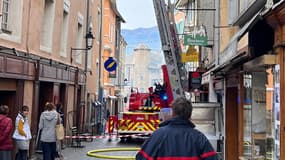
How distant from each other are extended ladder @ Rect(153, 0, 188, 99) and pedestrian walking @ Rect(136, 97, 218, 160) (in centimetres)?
960

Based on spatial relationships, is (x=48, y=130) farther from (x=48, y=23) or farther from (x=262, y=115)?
(x=48, y=23)

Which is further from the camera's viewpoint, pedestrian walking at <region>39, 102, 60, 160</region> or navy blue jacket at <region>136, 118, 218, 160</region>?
pedestrian walking at <region>39, 102, 60, 160</region>

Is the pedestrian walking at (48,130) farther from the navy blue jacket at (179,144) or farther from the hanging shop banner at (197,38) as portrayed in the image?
the navy blue jacket at (179,144)

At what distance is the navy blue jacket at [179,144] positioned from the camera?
14.4ft

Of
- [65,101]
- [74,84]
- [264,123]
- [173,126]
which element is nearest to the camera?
[173,126]

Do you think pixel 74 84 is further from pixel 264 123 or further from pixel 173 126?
pixel 173 126

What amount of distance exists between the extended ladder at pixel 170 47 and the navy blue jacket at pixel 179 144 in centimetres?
962

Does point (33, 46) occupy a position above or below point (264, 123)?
above

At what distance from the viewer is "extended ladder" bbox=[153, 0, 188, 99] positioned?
14.2 metres

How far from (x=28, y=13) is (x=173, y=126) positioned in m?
9.96

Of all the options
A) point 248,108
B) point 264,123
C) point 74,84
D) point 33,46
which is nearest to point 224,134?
point 248,108

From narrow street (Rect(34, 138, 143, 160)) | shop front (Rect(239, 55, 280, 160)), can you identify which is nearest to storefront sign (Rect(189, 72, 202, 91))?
narrow street (Rect(34, 138, 143, 160))

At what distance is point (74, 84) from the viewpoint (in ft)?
64.5

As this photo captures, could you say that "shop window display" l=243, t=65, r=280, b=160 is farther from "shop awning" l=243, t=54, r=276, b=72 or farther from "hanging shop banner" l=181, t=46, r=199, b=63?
"hanging shop banner" l=181, t=46, r=199, b=63
